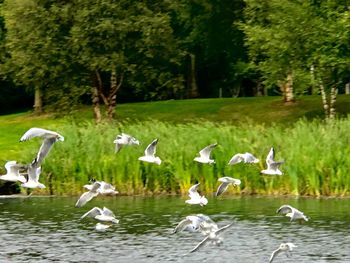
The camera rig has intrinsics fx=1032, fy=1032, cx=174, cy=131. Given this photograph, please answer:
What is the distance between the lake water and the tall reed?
0.67 m

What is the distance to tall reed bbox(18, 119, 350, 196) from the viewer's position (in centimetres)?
3122

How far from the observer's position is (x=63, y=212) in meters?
29.8

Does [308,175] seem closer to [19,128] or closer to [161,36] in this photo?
[161,36]

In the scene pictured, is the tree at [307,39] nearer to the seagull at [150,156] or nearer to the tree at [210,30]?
the tree at [210,30]

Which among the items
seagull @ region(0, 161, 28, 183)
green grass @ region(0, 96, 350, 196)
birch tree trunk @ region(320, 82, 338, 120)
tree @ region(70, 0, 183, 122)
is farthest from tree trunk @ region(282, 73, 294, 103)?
seagull @ region(0, 161, 28, 183)

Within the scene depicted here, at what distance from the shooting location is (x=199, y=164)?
107 ft

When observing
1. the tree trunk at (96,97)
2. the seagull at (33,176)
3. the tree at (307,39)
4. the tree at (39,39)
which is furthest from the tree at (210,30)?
the seagull at (33,176)

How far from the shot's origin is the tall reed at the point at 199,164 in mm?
31219

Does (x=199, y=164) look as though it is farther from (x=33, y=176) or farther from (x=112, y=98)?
(x=112, y=98)

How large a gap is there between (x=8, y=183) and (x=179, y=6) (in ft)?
55.4

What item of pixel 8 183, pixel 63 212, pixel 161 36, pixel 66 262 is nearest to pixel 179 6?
pixel 161 36

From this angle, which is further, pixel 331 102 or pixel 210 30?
pixel 210 30

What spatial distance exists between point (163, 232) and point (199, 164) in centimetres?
676

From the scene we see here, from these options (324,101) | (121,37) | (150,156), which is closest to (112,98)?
(121,37)
